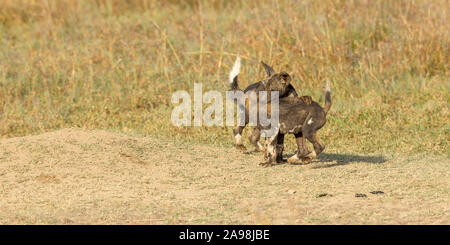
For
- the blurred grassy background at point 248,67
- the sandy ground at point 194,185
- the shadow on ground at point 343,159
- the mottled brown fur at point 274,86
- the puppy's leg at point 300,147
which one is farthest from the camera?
the blurred grassy background at point 248,67

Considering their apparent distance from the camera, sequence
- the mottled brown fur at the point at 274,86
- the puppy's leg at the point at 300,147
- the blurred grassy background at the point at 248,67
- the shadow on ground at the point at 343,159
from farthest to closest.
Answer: the blurred grassy background at the point at 248,67
the shadow on ground at the point at 343,159
the puppy's leg at the point at 300,147
the mottled brown fur at the point at 274,86

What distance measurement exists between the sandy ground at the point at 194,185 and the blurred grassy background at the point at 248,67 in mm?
1247

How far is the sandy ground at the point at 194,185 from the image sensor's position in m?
5.01

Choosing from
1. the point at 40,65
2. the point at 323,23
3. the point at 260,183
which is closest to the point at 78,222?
the point at 260,183

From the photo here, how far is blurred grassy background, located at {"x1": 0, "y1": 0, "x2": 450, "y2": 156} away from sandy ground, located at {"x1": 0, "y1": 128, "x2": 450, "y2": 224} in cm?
125

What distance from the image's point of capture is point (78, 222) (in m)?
4.89

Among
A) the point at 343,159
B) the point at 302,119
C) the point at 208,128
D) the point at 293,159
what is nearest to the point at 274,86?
the point at 302,119

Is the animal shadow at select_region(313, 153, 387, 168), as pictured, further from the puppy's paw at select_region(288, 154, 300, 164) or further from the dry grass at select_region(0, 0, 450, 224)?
the puppy's paw at select_region(288, 154, 300, 164)

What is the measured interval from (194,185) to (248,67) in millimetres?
4661

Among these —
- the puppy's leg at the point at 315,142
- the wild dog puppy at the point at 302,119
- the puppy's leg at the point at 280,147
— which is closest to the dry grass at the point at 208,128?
the puppy's leg at the point at 280,147

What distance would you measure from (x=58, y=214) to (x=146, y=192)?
0.82 meters

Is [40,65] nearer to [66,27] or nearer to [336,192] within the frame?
[66,27]

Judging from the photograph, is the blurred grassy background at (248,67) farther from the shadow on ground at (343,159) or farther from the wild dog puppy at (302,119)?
the wild dog puppy at (302,119)

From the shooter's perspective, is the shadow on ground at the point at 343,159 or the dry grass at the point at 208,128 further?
the shadow on ground at the point at 343,159
